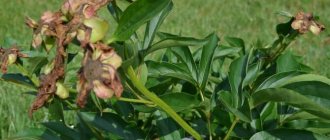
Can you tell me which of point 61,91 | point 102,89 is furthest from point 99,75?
point 61,91

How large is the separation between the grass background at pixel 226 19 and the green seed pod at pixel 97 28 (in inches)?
108

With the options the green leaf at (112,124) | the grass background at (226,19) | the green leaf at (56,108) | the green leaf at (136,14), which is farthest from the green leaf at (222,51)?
the grass background at (226,19)

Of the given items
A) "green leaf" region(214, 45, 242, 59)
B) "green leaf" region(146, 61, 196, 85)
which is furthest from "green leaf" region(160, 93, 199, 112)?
"green leaf" region(214, 45, 242, 59)

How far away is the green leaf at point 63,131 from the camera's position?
98 centimetres

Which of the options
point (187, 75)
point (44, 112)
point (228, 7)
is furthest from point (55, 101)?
point (228, 7)

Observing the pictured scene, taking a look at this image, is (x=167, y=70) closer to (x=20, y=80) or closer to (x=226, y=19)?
(x=20, y=80)

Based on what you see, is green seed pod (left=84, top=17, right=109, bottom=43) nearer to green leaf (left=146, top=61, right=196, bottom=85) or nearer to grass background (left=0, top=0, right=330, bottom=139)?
green leaf (left=146, top=61, right=196, bottom=85)

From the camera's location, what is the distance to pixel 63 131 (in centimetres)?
98

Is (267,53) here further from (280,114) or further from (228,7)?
(228,7)

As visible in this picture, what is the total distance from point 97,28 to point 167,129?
1.38 feet

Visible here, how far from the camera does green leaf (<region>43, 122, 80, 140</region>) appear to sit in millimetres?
983

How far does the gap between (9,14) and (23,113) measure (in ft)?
6.91

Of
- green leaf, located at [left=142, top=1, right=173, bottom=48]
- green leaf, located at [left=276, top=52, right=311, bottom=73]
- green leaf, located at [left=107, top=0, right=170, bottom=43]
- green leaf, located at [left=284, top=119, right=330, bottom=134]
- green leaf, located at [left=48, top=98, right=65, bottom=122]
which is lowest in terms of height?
green leaf, located at [left=284, top=119, right=330, bottom=134]

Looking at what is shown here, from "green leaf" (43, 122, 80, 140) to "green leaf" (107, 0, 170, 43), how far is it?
0.36m
